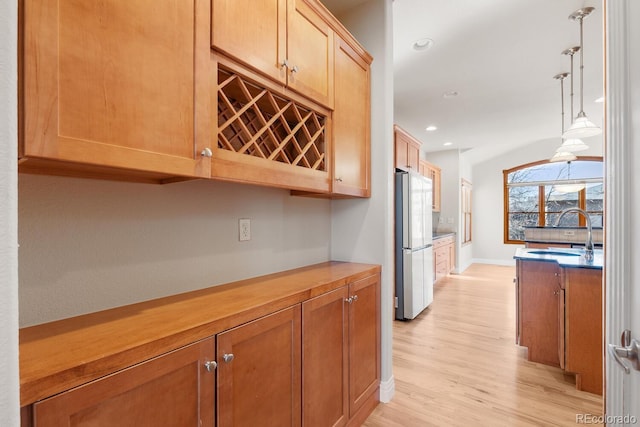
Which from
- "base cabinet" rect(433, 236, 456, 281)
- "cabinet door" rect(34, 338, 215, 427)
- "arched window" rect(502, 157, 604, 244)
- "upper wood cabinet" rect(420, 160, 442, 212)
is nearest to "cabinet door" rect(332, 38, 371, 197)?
"cabinet door" rect(34, 338, 215, 427)

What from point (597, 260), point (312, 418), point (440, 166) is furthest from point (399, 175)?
point (440, 166)

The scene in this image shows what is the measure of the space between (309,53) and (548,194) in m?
7.62

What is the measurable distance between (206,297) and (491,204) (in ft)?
26.2

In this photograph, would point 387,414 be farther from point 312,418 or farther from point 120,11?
point 120,11

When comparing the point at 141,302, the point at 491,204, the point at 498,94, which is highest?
the point at 498,94

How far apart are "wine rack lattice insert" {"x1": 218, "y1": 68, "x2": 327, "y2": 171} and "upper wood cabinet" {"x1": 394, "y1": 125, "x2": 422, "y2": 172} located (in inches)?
85.5

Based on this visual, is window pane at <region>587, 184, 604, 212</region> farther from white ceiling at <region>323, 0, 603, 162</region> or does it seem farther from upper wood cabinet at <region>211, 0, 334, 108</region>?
upper wood cabinet at <region>211, 0, 334, 108</region>

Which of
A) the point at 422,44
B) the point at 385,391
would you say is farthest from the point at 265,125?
the point at 422,44

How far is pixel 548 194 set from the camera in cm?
692

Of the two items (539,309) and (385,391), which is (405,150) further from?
→ (385,391)

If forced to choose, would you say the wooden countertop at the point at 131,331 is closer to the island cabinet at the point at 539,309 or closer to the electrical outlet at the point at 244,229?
the electrical outlet at the point at 244,229

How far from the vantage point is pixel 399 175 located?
3.30m

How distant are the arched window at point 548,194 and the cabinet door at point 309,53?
6836 millimetres

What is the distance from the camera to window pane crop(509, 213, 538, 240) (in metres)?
7.10
